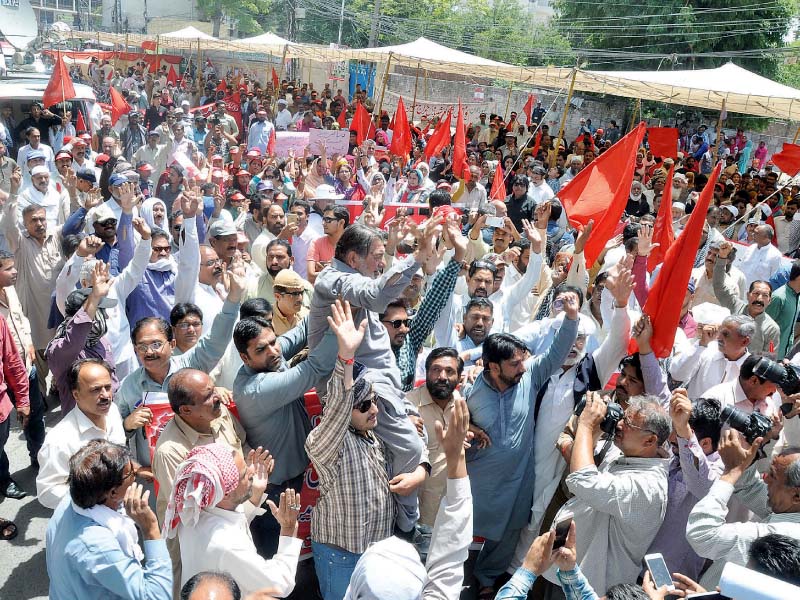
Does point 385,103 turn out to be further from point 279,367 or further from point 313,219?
point 279,367

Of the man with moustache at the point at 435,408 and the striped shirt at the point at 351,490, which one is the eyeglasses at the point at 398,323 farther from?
the striped shirt at the point at 351,490

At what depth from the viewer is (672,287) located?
3.49 m

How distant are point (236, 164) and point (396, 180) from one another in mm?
2456

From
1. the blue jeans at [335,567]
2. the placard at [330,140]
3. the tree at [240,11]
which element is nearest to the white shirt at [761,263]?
the blue jeans at [335,567]

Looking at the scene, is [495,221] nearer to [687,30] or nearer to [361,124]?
[361,124]

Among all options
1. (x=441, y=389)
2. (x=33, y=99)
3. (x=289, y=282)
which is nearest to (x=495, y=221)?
(x=289, y=282)

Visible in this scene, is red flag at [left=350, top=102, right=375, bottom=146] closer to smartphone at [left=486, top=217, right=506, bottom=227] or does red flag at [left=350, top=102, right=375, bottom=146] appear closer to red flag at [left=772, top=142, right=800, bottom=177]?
smartphone at [left=486, top=217, right=506, bottom=227]

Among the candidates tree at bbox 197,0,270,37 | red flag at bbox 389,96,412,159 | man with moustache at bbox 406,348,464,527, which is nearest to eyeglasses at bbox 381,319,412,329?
man with moustache at bbox 406,348,464,527

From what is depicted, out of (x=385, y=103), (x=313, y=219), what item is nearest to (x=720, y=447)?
(x=313, y=219)

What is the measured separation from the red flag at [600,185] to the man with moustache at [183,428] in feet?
10.5

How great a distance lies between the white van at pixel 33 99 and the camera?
470 inches

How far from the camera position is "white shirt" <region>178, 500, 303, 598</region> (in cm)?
227

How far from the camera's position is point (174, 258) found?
4934mm

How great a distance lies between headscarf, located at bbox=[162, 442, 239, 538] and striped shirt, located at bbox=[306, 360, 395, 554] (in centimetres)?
40
